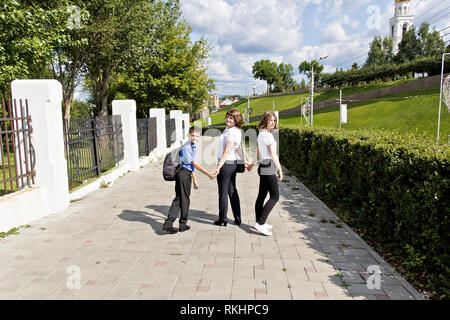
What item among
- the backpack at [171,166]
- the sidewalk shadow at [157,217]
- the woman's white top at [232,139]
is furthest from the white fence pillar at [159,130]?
the woman's white top at [232,139]

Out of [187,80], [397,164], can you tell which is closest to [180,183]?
[397,164]

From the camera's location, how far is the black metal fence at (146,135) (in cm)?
1366

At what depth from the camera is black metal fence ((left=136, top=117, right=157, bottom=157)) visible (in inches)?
538

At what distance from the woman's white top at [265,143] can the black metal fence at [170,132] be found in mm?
15735

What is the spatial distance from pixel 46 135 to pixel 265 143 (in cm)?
416

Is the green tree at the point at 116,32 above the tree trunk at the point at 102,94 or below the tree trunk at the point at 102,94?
above

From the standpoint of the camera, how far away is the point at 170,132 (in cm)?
2139

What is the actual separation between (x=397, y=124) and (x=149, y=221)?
3083 cm

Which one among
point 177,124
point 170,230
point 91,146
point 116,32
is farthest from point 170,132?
point 170,230

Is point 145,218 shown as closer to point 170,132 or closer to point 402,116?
point 170,132

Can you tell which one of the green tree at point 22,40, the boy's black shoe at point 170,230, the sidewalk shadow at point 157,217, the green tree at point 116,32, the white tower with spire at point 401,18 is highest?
the white tower with spire at point 401,18

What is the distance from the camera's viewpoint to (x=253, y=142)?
2191 cm

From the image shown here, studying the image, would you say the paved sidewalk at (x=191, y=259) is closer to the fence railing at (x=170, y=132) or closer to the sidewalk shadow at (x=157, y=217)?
the sidewalk shadow at (x=157, y=217)
